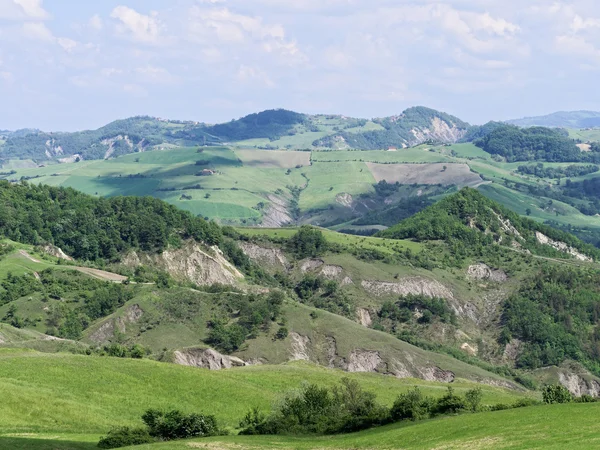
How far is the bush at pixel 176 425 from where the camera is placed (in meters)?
89.8

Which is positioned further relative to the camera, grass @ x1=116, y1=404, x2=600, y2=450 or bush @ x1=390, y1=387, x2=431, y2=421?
bush @ x1=390, y1=387, x2=431, y2=421

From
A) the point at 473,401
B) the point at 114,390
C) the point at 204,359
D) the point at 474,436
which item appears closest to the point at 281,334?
the point at 204,359

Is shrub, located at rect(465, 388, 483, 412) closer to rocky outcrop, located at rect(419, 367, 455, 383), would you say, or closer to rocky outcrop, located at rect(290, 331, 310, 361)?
rocky outcrop, located at rect(419, 367, 455, 383)

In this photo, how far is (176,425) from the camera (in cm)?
9050

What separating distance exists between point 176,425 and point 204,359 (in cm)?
8716

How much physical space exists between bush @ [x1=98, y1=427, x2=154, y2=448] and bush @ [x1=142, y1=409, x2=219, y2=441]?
7.25 feet

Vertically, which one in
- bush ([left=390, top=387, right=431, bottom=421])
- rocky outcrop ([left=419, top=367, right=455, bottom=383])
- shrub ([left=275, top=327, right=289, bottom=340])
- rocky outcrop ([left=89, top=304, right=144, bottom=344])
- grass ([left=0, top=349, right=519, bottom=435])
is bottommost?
rocky outcrop ([left=419, top=367, right=455, bottom=383])

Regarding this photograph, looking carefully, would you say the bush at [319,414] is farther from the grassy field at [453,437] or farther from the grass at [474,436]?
the grass at [474,436]

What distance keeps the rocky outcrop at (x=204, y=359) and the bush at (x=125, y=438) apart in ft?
289

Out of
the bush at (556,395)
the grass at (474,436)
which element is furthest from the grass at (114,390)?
the bush at (556,395)

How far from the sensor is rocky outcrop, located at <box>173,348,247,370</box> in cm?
17625

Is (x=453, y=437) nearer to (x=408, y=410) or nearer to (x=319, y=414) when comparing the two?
(x=408, y=410)

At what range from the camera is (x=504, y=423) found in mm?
75312

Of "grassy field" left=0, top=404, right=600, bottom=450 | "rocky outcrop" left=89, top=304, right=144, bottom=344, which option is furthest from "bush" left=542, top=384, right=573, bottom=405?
"rocky outcrop" left=89, top=304, right=144, bottom=344
